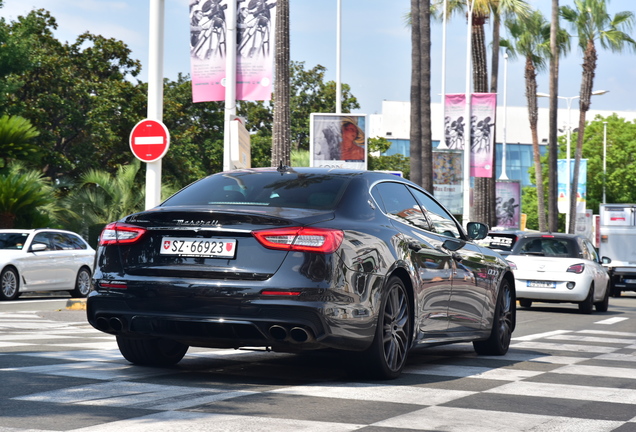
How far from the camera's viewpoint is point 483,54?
37594 millimetres

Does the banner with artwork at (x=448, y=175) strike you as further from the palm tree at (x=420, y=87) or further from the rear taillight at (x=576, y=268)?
the rear taillight at (x=576, y=268)

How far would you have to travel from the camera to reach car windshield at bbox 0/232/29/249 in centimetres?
2252

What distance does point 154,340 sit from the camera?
826 cm

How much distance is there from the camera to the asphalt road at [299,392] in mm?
5867

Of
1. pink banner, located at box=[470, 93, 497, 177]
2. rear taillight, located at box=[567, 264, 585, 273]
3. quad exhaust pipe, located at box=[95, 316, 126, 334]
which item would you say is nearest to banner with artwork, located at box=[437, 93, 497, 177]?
pink banner, located at box=[470, 93, 497, 177]

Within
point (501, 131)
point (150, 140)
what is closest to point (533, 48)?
point (150, 140)

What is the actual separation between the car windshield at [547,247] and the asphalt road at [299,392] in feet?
33.9

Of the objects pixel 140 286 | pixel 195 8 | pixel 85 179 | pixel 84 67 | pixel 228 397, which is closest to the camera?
pixel 228 397

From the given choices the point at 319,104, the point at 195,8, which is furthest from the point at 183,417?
the point at 319,104

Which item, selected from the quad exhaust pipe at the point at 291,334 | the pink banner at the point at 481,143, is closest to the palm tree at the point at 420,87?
the pink banner at the point at 481,143

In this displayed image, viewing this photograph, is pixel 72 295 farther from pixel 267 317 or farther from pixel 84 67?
pixel 84 67

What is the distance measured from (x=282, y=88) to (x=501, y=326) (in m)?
13.8

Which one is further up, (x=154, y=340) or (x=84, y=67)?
(x=84, y=67)

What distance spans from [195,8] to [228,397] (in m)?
13.5
